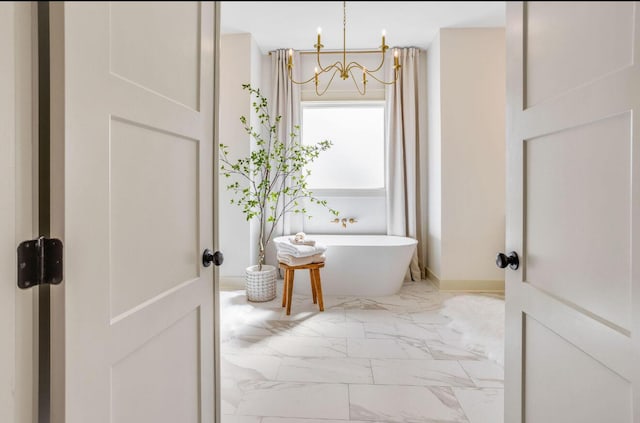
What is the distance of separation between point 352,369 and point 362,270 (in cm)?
131

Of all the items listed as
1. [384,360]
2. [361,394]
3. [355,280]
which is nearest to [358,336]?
[384,360]

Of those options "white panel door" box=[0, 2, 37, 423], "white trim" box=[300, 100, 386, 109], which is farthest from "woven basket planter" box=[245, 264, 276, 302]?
"white panel door" box=[0, 2, 37, 423]

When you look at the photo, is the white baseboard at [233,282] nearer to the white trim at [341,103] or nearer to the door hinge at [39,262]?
the white trim at [341,103]

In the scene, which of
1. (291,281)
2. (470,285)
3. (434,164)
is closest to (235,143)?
(291,281)

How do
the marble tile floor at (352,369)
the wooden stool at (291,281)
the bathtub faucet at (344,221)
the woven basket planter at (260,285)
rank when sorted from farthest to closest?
the bathtub faucet at (344,221), the woven basket planter at (260,285), the wooden stool at (291,281), the marble tile floor at (352,369)

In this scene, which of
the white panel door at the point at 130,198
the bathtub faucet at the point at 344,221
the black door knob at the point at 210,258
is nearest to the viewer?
the white panel door at the point at 130,198

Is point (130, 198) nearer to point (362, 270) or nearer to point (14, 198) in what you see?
point (14, 198)

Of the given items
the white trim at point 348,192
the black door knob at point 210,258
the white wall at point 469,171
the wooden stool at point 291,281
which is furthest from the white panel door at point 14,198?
the white trim at point 348,192

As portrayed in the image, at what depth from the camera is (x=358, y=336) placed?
90.5 inches

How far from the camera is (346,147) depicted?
388 centimetres

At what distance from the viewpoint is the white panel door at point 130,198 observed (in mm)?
527

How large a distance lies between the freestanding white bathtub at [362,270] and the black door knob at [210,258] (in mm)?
2151

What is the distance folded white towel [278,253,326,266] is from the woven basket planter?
0.27 metres

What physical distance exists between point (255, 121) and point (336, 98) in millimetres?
918
